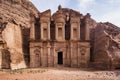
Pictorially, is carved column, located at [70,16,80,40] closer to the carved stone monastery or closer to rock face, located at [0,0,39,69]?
the carved stone monastery

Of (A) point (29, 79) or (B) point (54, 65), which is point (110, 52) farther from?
(A) point (29, 79)

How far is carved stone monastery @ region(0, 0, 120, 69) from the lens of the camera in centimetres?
2979

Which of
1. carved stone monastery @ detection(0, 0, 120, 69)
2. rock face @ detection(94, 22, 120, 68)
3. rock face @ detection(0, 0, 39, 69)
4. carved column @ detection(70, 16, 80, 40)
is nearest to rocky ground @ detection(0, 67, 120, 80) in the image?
Result: rock face @ detection(0, 0, 39, 69)

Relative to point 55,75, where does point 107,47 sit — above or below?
above

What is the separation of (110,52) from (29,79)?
1501 centimetres

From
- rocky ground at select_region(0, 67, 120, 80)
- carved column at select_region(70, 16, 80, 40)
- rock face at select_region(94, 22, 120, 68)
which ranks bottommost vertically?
rocky ground at select_region(0, 67, 120, 80)

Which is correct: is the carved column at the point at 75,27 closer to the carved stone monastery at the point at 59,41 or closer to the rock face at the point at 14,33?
the carved stone monastery at the point at 59,41

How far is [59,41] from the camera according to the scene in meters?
32.8

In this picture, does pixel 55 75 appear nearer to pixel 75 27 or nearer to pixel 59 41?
pixel 59 41

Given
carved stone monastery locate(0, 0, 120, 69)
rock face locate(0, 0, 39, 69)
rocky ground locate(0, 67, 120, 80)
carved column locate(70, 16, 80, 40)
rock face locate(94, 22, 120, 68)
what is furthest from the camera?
carved column locate(70, 16, 80, 40)

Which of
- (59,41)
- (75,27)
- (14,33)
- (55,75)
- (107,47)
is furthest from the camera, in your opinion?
(75,27)

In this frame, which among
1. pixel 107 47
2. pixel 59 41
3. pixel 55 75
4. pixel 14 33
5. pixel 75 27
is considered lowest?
pixel 55 75

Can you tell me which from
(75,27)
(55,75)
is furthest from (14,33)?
(55,75)

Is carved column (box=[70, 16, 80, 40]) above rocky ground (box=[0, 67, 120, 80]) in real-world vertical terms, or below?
above
